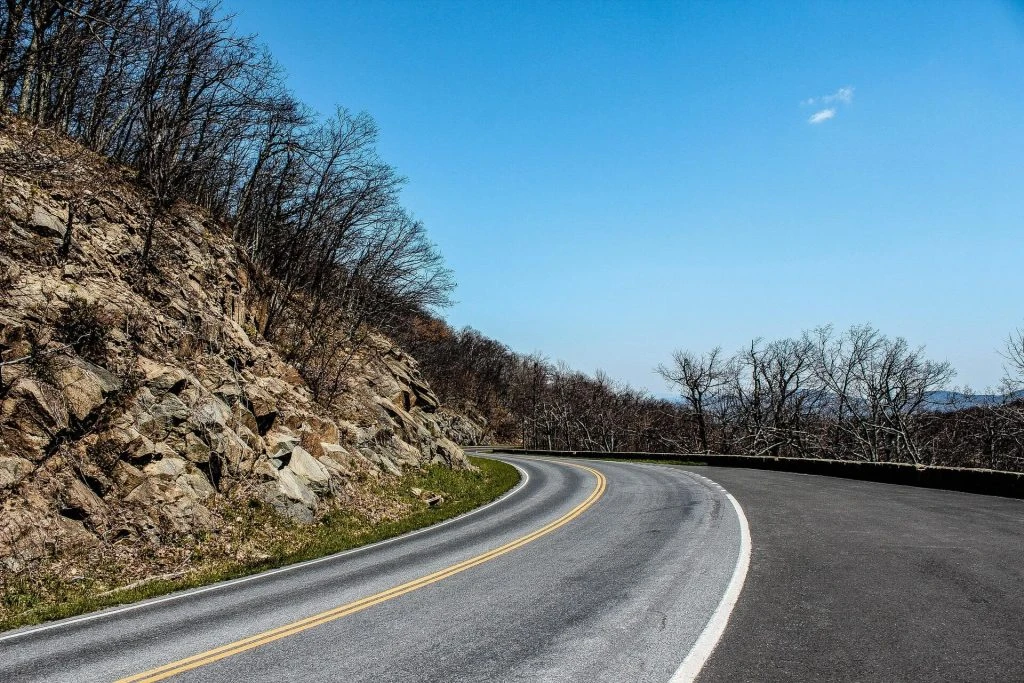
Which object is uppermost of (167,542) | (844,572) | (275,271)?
(275,271)

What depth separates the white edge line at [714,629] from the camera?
4.96m

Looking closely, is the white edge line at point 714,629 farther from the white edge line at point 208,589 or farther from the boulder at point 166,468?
the boulder at point 166,468

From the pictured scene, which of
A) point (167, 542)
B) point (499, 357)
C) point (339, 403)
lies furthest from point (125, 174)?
point (499, 357)

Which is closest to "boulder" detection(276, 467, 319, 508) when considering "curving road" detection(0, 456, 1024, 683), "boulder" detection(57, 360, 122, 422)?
"curving road" detection(0, 456, 1024, 683)

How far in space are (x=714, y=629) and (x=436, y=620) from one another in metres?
3.15

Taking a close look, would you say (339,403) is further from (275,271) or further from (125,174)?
(125,174)

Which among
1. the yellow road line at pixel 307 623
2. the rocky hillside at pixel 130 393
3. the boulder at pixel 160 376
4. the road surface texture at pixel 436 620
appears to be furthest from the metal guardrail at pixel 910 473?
the boulder at pixel 160 376

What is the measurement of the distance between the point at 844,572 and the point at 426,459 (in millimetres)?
19616

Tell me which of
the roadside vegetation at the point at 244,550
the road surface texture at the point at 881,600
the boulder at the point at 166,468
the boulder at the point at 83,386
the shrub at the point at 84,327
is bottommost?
the roadside vegetation at the point at 244,550

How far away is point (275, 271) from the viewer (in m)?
29.4

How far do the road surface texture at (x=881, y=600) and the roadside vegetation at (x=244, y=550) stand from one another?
906 cm

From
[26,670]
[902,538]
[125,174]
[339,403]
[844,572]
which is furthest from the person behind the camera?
[339,403]

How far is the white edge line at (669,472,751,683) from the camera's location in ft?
16.3

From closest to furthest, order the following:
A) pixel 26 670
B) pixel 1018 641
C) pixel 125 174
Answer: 1. pixel 1018 641
2. pixel 26 670
3. pixel 125 174
